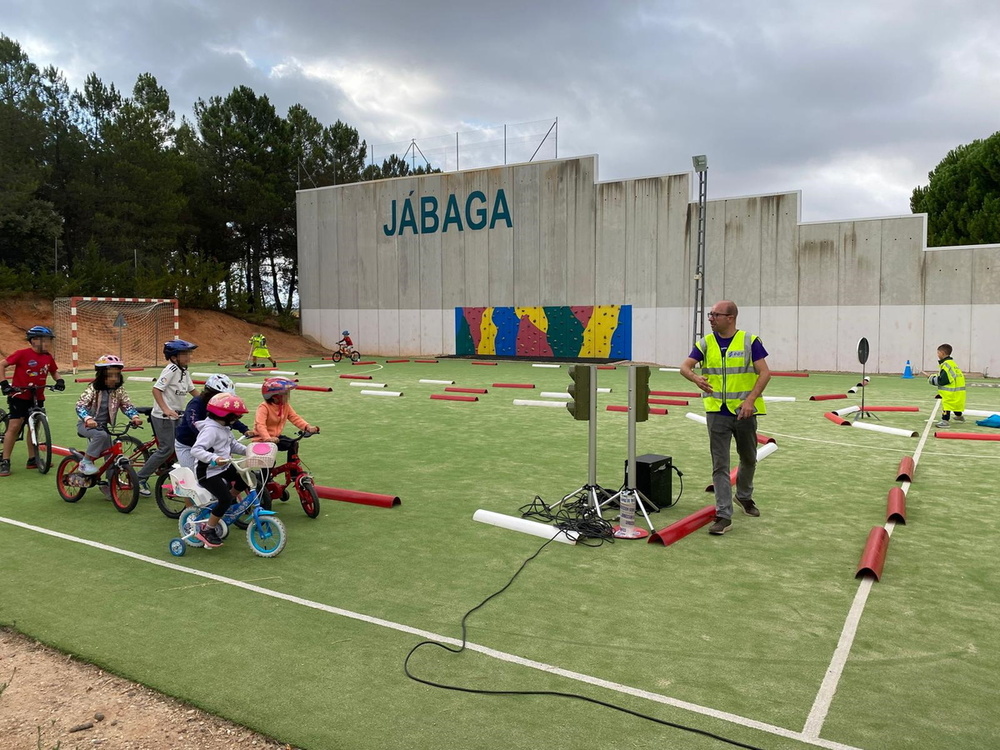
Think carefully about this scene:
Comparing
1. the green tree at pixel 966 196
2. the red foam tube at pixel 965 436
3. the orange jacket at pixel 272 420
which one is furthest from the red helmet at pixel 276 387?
the green tree at pixel 966 196

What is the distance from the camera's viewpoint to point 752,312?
1070 inches

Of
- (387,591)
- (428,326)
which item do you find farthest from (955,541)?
(428,326)

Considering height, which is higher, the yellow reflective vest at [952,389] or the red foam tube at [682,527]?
the yellow reflective vest at [952,389]

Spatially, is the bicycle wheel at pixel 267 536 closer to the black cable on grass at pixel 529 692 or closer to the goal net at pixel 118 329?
the black cable on grass at pixel 529 692

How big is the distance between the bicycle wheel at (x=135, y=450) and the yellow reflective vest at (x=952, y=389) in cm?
1223

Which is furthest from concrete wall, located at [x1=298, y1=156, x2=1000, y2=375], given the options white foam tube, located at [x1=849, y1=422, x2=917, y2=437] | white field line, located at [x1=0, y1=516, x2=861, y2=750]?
white field line, located at [x1=0, y1=516, x2=861, y2=750]

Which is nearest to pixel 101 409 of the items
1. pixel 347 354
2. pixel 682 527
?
pixel 682 527

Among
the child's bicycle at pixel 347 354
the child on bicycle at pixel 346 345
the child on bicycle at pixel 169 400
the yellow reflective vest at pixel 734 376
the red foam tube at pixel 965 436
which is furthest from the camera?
the child on bicycle at pixel 346 345

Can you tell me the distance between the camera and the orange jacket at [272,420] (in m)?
7.23

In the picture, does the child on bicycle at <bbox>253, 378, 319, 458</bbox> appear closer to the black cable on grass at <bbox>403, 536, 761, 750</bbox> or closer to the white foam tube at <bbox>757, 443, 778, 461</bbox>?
the black cable on grass at <bbox>403, 536, 761, 750</bbox>

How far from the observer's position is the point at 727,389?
6.80 meters

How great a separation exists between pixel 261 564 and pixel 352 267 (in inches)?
1216

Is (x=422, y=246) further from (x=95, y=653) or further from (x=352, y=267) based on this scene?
(x=95, y=653)

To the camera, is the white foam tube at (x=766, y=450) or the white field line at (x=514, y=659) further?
the white foam tube at (x=766, y=450)
